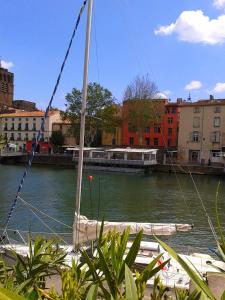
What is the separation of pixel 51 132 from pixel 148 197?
65811 mm

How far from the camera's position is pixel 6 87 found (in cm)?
14012

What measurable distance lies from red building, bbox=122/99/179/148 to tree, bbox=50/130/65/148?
55.0ft

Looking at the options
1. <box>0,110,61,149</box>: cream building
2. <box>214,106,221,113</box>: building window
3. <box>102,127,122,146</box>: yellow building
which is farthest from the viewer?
<box>0,110,61,149</box>: cream building

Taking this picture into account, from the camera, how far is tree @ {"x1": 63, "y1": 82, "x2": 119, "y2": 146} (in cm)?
8738

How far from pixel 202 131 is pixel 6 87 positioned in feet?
272

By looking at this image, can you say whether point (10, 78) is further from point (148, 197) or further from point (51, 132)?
point (148, 197)

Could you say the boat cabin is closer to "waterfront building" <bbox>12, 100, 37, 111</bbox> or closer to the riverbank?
the riverbank

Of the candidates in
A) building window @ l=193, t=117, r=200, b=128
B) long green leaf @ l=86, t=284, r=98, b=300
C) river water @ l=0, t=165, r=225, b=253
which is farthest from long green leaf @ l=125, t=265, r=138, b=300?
building window @ l=193, t=117, r=200, b=128

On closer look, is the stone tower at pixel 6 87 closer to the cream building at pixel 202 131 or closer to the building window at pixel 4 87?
the building window at pixel 4 87

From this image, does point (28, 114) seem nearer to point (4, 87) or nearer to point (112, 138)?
point (112, 138)

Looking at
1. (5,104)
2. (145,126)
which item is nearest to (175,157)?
(145,126)

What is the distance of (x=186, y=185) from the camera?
53125 mm

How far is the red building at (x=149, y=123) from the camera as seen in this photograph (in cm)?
8312

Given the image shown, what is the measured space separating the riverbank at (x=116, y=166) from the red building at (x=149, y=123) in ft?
33.2
